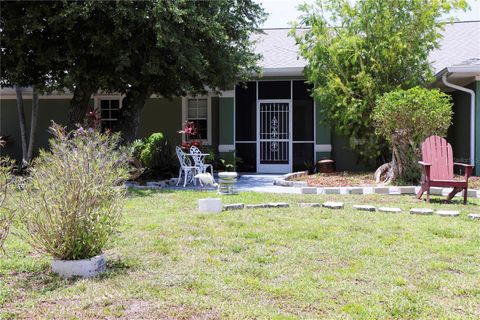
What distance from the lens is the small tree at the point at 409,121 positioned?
9.07 meters

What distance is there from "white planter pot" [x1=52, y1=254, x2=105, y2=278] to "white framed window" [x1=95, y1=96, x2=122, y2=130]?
38.7 feet

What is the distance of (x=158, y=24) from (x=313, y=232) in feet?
18.9

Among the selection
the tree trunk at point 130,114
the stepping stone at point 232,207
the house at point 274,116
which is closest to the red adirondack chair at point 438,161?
the stepping stone at point 232,207

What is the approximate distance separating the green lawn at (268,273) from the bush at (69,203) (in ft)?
0.93

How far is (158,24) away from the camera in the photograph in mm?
9266

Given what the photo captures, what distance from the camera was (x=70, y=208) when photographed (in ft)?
12.3

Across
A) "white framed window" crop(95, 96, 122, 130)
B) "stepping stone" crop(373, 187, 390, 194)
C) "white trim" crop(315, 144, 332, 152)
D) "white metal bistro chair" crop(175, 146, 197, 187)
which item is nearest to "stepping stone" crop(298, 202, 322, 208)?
"stepping stone" crop(373, 187, 390, 194)

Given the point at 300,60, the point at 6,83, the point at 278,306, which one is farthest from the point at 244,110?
the point at 278,306

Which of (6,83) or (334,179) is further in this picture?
(6,83)

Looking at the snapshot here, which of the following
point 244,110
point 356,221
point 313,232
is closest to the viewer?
point 313,232

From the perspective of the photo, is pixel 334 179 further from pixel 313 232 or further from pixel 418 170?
pixel 313 232

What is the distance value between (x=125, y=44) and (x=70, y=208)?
7.01m

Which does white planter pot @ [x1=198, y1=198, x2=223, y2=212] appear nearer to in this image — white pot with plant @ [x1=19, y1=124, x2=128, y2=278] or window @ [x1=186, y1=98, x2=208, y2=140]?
white pot with plant @ [x1=19, y1=124, x2=128, y2=278]

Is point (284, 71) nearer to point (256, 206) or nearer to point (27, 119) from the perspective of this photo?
point (256, 206)
